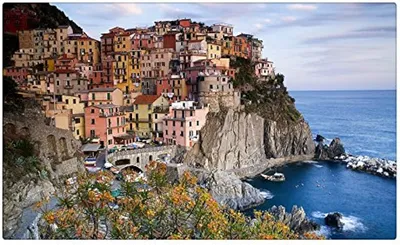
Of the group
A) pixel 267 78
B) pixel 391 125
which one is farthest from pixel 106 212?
pixel 391 125

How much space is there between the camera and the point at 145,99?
13.6m

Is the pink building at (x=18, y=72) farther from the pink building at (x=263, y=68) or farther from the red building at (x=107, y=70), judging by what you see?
the pink building at (x=263, y=68)

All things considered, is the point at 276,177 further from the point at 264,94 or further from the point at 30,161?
the point at 30,161

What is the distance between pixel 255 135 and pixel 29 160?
930cm

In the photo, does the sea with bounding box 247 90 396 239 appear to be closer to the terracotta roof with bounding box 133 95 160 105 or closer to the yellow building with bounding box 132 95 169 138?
the yellow building with bounding box 132 95 169 138

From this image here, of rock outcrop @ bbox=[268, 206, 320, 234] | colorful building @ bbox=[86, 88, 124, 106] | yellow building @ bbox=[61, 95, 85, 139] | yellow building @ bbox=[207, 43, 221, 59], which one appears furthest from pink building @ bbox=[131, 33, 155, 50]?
rock outcrop @ bbox=[268, 206, 320, 234]

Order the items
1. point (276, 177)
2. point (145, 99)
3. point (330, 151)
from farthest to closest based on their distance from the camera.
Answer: point (330, 151) < point (276, 177) < point (145, 99)

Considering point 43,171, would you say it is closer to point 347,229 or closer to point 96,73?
point 347,229

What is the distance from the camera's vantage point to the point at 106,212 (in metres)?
3.50

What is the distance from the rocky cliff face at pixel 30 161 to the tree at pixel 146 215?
1226 millimetres

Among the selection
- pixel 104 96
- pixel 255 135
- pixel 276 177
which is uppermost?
pixel 104 96

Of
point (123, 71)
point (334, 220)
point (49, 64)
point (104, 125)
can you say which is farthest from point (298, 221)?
point (49, 64)

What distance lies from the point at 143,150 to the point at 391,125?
15.1 m

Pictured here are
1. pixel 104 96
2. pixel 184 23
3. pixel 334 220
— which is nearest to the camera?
pixel 334 220
